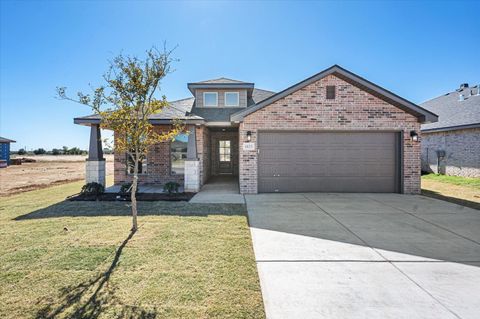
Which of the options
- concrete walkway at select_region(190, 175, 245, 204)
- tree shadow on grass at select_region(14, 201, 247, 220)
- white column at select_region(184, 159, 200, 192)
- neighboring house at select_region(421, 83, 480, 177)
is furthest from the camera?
neighboring house at select_region(421, 83, 480, 177)

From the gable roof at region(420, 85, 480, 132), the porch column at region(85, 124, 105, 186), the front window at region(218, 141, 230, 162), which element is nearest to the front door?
the front window at region(218, 141, 230, 162)

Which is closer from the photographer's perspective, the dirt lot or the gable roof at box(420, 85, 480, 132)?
the dirt lot

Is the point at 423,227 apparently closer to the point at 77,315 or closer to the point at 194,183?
the point at 77,315

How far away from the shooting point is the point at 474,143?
14.3 m

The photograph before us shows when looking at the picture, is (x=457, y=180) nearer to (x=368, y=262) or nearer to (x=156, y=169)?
(x=368, y=262)

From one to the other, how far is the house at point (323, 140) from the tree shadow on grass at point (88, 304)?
7426 millimetres

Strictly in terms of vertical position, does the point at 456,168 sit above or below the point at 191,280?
above

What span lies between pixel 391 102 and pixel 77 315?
1185 cm

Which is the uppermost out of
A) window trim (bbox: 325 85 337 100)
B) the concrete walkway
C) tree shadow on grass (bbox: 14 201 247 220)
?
window trim (bbox: 325 85 337 100)

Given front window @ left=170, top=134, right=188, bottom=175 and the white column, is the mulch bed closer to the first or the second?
the white column

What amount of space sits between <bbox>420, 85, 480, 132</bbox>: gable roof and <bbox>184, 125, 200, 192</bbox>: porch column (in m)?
15.4

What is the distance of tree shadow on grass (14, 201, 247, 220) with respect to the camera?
7.02 m

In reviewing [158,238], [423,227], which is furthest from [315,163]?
[158,238]

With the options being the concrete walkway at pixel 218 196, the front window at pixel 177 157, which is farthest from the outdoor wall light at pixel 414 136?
the front window at pixel 177 157
